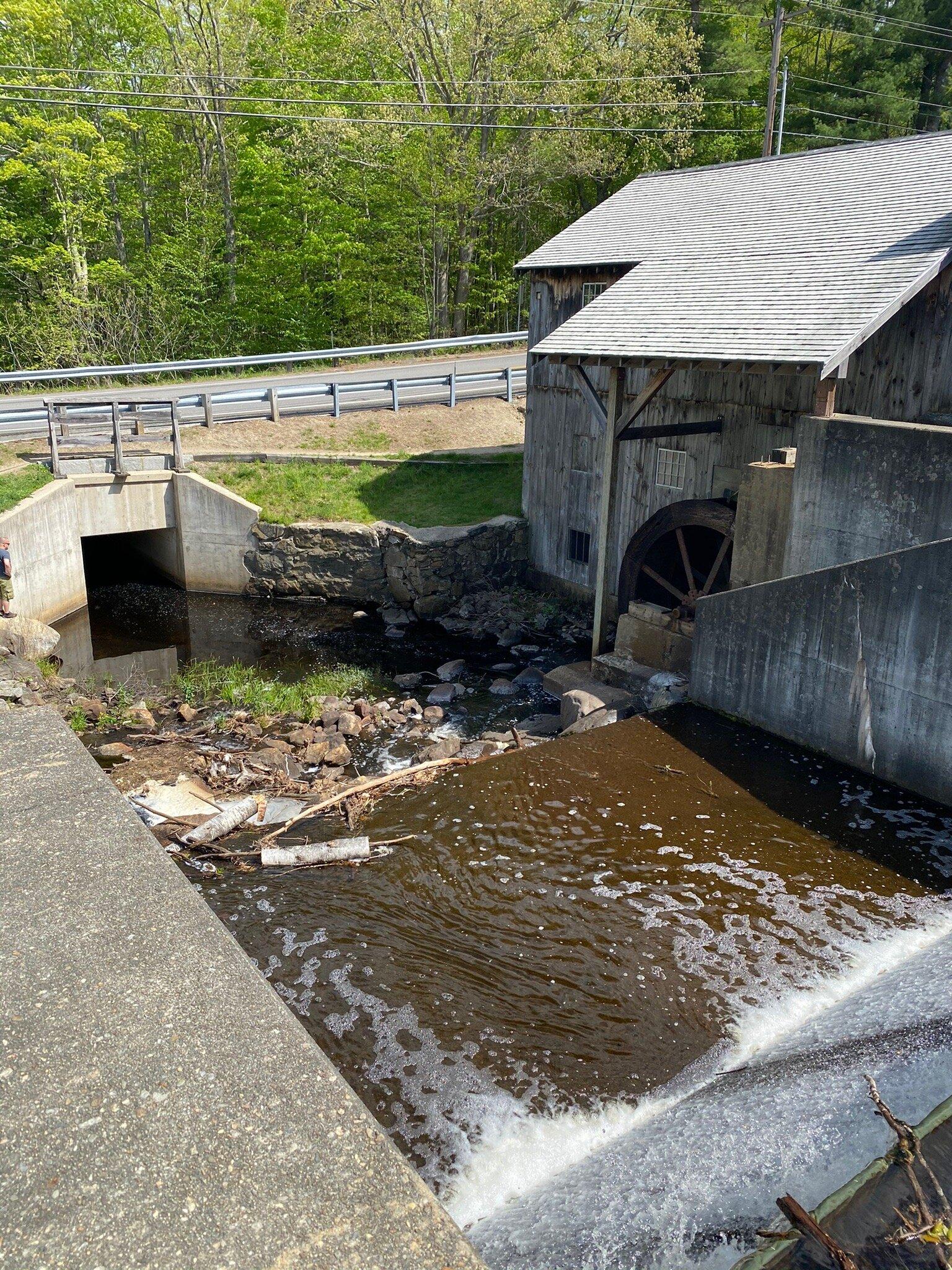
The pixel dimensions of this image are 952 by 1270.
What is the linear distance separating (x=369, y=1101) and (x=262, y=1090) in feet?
5.82

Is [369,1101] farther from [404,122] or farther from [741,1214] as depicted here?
[404,122]

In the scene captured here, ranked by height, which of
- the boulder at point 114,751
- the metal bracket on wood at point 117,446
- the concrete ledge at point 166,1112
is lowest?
the boulder at point 114,751

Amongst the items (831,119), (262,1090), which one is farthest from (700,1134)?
(831,119)

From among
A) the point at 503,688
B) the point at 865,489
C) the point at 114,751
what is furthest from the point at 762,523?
the point at 114,751

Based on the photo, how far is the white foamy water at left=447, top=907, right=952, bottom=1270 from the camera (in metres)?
4.28

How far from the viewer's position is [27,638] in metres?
13.1

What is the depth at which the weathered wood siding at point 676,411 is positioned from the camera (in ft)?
33.1

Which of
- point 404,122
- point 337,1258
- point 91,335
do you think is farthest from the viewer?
point 91,335

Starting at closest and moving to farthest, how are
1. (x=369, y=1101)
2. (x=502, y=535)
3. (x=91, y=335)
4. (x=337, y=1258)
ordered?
(x=337, y=1258) → (x=369, y=1101) → (x=502, y=535) → (x=91, y=335)

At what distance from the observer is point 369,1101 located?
533 cm

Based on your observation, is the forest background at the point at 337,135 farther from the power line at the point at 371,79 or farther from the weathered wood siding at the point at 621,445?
the weathered wood siding at the point at 621,445

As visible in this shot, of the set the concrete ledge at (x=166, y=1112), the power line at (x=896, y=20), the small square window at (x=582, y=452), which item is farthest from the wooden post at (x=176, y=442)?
the power line at (x=896, y=20)

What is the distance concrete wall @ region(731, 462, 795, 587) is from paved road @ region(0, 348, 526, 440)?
1064 centimetres

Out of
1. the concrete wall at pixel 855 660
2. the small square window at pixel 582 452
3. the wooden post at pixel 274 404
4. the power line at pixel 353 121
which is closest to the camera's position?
the concrete wall at pixel 855 660
